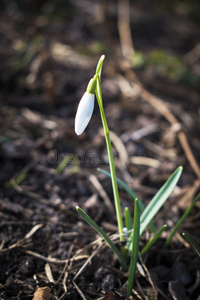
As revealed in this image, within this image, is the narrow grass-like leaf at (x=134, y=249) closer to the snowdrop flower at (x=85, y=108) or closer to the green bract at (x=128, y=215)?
the green bract at (x=128, y=215)

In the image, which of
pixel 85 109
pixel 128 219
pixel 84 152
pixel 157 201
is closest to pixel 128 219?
pixel 128 219

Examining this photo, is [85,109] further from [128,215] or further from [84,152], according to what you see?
[84,152]

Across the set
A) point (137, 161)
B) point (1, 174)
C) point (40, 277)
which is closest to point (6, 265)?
point (40, 277)

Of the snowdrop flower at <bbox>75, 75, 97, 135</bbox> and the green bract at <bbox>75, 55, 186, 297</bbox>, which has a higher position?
the snowdrop flower at <bbox>75, 75, 97, 135</bbox>

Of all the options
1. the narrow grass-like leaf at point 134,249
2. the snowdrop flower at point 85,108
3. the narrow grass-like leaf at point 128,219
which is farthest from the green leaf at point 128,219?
the snowdrop flower at point 85,108

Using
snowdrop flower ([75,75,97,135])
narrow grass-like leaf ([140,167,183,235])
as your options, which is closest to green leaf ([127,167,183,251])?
narrow grass-like leaf ([140,167,183,235])

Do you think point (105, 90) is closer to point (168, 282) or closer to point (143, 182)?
point (143, 182)

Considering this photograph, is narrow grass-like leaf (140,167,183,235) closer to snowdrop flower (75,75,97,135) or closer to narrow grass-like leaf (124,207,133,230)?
narrow grass-like leaf (124,207,133,230)

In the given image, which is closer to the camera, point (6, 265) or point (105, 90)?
point (6, 265)
